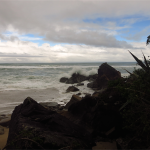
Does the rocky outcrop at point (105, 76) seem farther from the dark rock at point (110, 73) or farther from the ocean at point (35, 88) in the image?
the ocean at point (35, 88)

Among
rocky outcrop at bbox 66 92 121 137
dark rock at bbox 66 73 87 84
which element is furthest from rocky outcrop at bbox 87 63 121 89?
rocky outcrop at bbox 66 92 121 137

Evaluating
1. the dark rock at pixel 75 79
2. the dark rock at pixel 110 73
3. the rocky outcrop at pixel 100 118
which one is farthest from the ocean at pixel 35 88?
the dark rock at pixel 110 73

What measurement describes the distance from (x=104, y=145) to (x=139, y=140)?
108 cm

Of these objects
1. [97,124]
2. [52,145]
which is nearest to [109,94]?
[97,124]

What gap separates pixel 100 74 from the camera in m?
14.9

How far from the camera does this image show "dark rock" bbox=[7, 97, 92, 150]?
97.0 inches

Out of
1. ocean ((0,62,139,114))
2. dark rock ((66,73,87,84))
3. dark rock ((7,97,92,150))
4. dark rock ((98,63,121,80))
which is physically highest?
dark rock ((98,63,121,80))

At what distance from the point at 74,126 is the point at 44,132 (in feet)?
3.50

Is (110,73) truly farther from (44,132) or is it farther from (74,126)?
(44,132)

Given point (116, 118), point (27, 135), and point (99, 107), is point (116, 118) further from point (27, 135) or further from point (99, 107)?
point (27, 135)

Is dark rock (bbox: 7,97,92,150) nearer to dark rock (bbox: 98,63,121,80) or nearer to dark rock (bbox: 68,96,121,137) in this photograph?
dark rock (bbox: 68,96,121,137)

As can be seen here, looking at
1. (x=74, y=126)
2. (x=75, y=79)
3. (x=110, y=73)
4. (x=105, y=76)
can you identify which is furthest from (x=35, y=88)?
(x=74, y=126)

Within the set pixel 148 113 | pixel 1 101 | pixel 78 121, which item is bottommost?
pixel 1 101

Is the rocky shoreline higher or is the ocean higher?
the rocky shoreline
